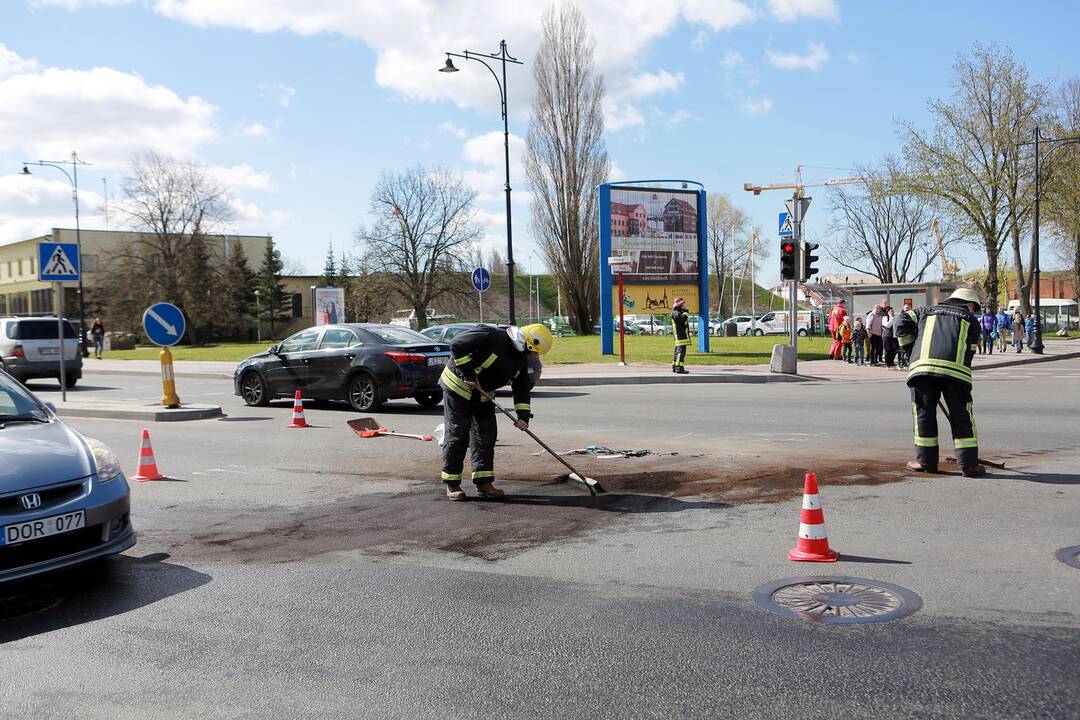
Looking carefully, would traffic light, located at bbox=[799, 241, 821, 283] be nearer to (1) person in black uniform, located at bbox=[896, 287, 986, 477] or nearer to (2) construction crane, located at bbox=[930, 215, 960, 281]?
(1) person in black uniform, located at bbox=[896, 287, 986, 477]

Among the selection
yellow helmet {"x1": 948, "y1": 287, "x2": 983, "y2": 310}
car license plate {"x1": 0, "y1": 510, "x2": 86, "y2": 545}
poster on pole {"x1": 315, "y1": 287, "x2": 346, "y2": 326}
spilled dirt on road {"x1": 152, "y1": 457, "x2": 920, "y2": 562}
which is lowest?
spilled dirt on road {"x1": 152, "y1": 457, "x2": 920, "y2": 562}

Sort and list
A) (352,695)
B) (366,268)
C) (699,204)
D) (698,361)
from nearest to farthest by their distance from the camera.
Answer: (352,695) < (698,361) < (699,204) < (366,268)

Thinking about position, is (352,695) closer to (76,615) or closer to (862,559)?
(76,615)

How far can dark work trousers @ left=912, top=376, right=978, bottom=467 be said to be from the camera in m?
8.02

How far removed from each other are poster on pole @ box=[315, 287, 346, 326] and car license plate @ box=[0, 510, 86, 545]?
96.6 feet

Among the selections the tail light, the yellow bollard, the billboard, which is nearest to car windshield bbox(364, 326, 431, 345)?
the tail light

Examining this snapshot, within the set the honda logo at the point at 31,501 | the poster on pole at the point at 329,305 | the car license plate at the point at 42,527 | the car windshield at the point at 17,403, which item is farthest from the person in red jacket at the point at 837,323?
the honda logo at the point at 31,501

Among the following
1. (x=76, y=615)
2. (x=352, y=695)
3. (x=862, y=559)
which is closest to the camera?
(x=352, y=695)

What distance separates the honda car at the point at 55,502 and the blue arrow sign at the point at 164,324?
9.02m

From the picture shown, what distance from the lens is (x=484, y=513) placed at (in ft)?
23.0

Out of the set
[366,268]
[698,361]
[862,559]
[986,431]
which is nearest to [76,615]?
[862,559]

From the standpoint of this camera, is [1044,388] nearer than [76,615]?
No

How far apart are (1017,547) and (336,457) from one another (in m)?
6.79

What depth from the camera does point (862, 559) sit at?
17.8 feet
